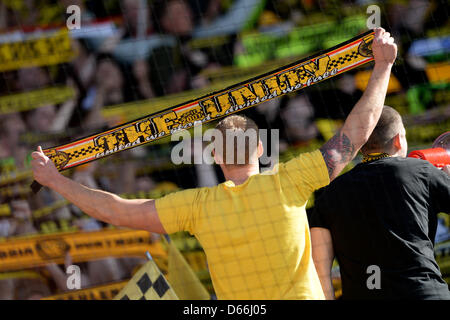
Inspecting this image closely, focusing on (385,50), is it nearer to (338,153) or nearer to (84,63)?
(338,153)

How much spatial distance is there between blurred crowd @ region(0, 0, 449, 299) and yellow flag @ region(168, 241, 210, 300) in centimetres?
51

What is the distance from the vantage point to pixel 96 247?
3.51 metres

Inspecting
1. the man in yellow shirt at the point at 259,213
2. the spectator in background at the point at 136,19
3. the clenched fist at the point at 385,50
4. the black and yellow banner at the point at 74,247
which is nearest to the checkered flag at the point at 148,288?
the black and yellow banner at the point at 74,247

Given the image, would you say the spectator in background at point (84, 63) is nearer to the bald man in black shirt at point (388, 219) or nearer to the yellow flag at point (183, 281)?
the yellow flag at point (183, 281)

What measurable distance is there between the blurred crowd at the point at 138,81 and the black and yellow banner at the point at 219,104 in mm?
955

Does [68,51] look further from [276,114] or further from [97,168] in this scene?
[276,114]

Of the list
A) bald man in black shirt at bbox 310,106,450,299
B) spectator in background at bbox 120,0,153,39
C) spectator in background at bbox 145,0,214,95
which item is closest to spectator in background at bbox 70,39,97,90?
spectator in background at bbox 120,0,153,39

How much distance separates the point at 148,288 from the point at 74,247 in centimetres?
97

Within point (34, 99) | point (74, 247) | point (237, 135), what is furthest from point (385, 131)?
point (34, 99)

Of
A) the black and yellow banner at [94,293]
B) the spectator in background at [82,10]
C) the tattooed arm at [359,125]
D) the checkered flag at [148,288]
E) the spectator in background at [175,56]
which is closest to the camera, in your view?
the tattooed arm at [359,125]

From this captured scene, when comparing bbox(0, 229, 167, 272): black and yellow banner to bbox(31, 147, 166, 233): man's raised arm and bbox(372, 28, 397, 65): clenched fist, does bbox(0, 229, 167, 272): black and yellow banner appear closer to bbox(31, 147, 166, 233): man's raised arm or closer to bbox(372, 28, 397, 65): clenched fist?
bbox(31, 147, 166, 233): man's raised arm

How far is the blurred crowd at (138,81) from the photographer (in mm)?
3443

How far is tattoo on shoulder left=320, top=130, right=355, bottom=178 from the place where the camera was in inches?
72.0

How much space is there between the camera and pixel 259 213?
183 centimetres
